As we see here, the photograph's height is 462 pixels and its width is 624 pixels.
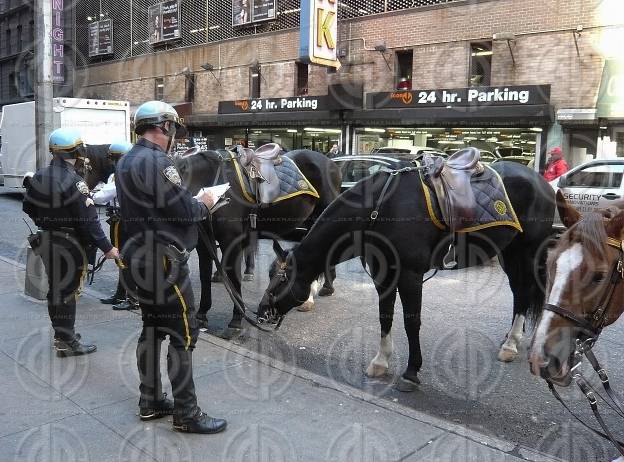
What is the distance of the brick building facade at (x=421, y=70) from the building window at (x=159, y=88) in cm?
15

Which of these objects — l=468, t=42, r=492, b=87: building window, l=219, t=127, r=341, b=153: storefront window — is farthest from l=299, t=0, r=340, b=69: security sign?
l=468, t=42, r=492, b=87: building window

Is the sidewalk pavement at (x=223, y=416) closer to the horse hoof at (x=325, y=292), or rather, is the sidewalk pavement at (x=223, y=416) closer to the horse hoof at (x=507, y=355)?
the horse hoof at (x=507, y=355)

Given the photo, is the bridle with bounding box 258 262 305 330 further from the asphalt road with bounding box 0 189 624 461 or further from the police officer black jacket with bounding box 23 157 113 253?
the police officer black jacket with bounding box 23 157 113 253

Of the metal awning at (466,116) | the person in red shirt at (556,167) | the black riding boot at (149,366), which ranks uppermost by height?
the metal awning at (466,116)

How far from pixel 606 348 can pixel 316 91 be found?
17.5 metres

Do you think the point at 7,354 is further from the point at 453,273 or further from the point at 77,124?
the point at 77,124

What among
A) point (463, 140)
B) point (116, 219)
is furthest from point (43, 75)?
point (463, 140)

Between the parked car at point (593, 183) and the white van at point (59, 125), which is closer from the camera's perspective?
the parked car at point (593, 183)

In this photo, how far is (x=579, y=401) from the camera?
4.50m

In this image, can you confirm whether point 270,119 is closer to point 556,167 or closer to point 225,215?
point 556,167

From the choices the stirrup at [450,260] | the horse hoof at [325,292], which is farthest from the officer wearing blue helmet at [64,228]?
the horse hoof at [325,292]

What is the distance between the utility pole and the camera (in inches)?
372

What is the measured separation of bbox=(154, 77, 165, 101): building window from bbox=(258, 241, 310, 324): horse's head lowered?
1002 inches

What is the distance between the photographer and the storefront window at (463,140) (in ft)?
56.2
